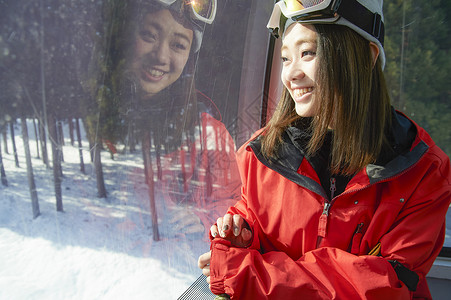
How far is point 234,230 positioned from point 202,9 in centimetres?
103

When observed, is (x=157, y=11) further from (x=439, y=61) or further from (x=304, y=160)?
(x=439, y=61)

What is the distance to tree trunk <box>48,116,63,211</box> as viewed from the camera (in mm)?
1025

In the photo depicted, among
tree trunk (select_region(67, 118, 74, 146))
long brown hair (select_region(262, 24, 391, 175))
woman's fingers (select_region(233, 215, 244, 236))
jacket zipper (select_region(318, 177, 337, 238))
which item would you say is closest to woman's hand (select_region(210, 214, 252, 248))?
woman's fingers (select_region(233, 215, 244, 236))

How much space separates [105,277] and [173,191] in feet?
1.55

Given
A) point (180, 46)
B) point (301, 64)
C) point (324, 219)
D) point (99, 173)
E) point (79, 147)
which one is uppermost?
point (180, 46)

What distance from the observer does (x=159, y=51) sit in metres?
1.30

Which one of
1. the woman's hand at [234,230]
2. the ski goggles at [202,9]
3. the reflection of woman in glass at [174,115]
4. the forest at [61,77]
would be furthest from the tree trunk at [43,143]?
the ski goggles at [202,9]

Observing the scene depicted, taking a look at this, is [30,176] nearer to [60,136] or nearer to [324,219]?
[60,136]

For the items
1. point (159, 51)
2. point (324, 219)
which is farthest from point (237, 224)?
point (159, 51)

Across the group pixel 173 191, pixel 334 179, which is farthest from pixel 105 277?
pixel 334 179

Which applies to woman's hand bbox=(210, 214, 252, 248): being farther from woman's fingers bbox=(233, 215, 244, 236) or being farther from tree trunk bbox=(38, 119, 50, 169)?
tree trunk bbox=(38, 119, 50, 169)

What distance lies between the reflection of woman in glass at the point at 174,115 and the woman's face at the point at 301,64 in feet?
1.61

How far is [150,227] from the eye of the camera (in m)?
1.39

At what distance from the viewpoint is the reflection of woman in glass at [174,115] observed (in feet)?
4.05
